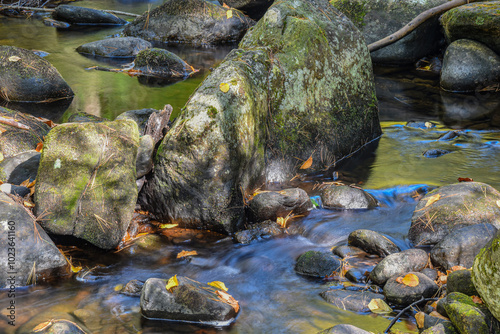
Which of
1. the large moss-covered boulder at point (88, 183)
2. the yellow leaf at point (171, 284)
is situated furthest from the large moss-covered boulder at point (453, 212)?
the large moss-covered boulder at point (88, 183)

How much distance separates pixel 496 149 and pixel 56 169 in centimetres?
660

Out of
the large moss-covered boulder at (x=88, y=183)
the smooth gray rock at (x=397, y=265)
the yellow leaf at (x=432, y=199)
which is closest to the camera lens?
the smooth gray rock at (x=397, y=265)

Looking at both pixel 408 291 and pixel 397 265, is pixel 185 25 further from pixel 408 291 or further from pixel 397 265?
pixel 408 291

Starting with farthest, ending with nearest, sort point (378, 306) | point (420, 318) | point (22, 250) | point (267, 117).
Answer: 1. point (267, 117)
2. point (22, 250)
3. point (378, 306)
4. point (420, 318)

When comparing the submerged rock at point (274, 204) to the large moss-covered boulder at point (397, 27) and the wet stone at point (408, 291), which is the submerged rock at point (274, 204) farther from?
the large moss-covered boulder at point (397, 27)

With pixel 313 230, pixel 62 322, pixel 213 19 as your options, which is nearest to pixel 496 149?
pixel 313 230

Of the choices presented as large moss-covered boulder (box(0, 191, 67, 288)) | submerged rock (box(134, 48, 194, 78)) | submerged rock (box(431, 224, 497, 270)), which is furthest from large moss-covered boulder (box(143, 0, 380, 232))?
submerged rock (box(134, 48, 194, 78))

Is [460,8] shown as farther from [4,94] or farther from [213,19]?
[4,94]

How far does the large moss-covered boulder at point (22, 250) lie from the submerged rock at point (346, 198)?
3112mm

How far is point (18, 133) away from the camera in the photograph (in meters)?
6.21

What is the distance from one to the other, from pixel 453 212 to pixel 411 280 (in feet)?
4.42

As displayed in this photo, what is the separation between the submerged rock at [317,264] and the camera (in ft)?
14.6

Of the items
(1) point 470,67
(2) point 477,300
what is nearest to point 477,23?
(1) point 470,67

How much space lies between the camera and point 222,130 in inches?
201
